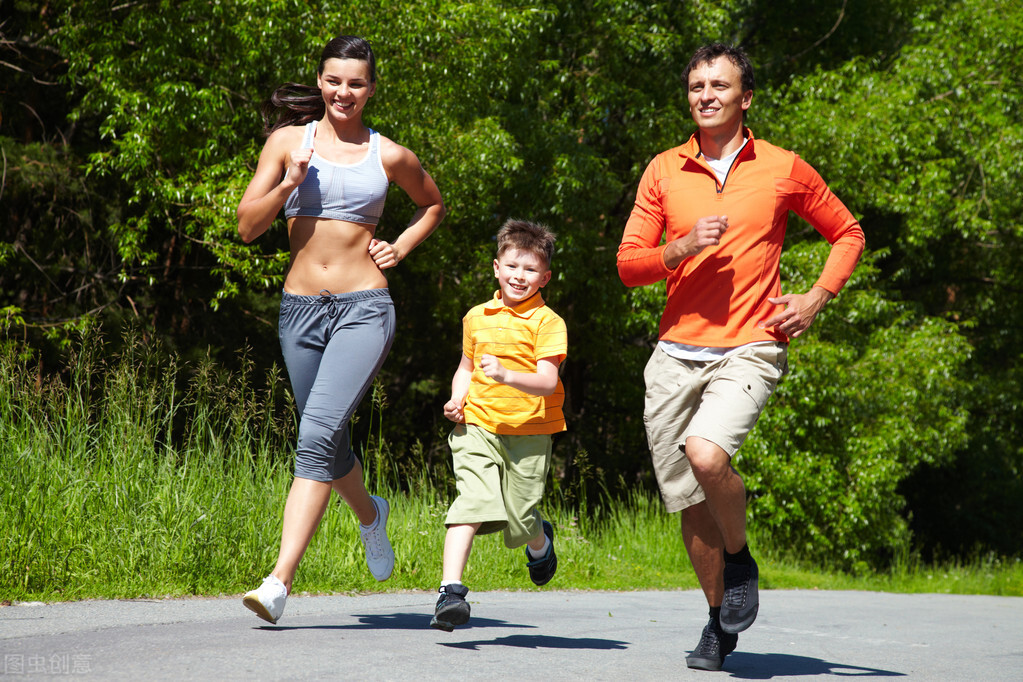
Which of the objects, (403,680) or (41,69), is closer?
(403,680)

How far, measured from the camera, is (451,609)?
3.90 meters

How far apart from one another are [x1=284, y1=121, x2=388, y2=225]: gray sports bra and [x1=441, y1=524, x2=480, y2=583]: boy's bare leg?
1285 mm

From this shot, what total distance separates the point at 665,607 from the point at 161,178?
32.9 ft

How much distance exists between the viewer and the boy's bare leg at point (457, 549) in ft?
13.4

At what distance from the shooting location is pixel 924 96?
56.5ft

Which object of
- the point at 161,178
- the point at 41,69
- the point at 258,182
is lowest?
the point at 258,182

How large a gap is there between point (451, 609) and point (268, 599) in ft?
2.19

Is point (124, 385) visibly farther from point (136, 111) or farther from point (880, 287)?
point (880, 287)

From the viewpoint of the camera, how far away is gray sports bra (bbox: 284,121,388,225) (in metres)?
4.20

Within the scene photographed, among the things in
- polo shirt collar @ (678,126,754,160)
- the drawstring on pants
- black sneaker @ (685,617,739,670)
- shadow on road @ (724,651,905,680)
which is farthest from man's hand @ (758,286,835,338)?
the drawstring on pants

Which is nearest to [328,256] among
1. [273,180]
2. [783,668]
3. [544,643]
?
[273,180]

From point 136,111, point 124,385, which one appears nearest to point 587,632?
point 124,385

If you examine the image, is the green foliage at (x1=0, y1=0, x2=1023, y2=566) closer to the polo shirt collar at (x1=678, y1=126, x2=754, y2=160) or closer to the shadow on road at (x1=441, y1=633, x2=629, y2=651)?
the shadow on road at (x1=441, y1=633, x2=629, y2=651)

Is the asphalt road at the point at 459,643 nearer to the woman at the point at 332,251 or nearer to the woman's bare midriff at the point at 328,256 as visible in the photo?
the woman at the point at 332,251
